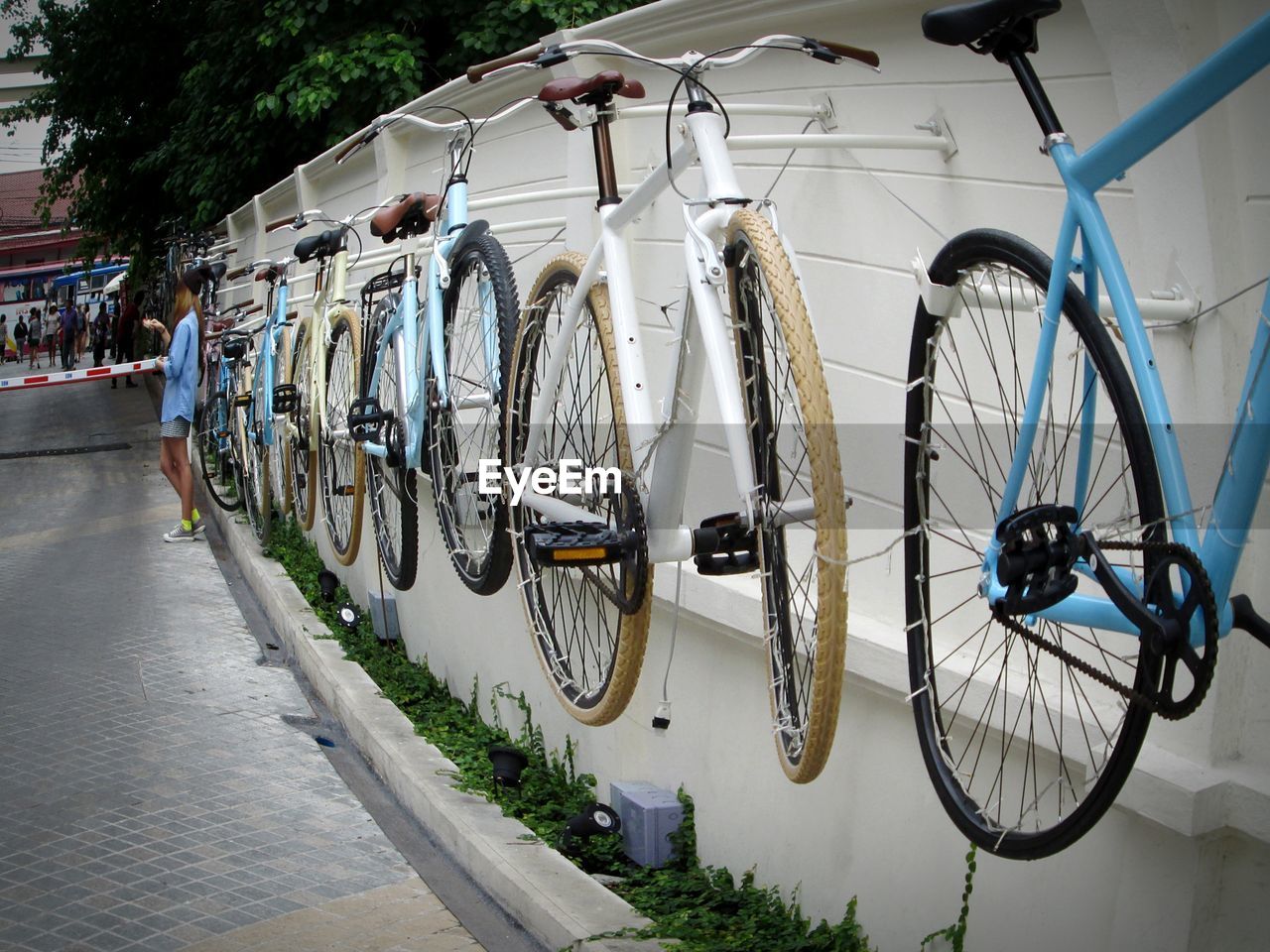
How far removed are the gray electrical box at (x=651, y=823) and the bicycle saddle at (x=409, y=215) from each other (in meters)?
A: 2.15

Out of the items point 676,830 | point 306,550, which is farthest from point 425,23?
point 676,830

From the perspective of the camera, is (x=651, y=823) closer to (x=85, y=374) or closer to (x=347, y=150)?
(x=347, y=150)

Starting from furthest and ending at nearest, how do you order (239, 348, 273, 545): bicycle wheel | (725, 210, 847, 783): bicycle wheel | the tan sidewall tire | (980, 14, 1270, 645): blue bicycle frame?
1. (239, 348, 273, 545): bicycle wheel
2. the tan sidewall tire
3. (725, 210, 847, 783): bicycle wheel
4. (980, 14, 1270, 645): blue bicycle frame

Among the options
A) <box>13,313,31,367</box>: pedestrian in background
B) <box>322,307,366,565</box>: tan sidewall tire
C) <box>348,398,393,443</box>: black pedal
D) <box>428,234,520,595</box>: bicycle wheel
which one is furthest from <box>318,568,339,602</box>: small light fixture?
<box>13,313,31,367</box>: pedestrian in background

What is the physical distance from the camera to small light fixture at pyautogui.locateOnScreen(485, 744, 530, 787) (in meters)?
5.75

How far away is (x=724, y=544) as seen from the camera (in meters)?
2.90

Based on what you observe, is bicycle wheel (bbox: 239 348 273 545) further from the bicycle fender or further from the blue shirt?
the bicycle fender

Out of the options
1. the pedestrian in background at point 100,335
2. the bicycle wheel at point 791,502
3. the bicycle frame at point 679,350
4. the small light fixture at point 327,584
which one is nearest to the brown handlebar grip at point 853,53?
the bicycle frame at point 679,350

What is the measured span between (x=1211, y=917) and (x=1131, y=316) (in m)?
1.23

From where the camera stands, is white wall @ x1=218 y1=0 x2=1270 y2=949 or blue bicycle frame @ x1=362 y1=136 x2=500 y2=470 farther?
blue bicycle frame @ x1=362 y1=136 x2=500 y2=470

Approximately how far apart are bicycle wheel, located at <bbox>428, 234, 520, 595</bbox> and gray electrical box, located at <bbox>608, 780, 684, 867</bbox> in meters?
0.86

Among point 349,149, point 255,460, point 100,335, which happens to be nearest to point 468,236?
point 349,149

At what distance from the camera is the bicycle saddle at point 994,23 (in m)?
2.21

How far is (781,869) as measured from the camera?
13.6 ft
